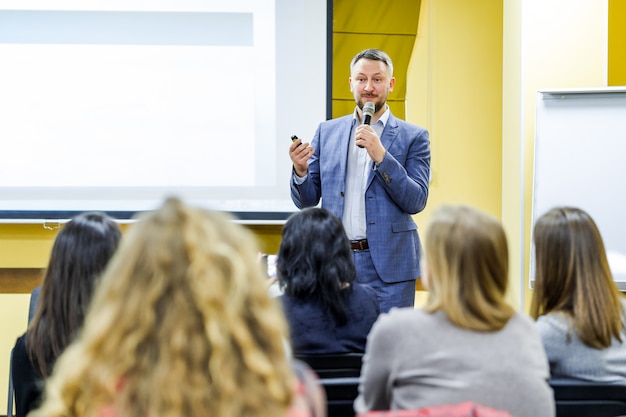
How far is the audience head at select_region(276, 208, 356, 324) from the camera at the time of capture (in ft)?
6.63

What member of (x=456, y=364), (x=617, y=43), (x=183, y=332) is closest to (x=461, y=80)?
(x=617, y=43)

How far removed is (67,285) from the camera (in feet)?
5.90

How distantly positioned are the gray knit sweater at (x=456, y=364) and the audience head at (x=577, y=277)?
35cm

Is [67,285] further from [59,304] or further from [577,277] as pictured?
[577,277]

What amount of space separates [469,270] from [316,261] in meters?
0.66

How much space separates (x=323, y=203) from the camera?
3.02 m

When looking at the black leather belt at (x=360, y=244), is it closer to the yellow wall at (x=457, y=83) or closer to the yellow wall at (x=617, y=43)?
the yellow wall at (x=457, y=83)

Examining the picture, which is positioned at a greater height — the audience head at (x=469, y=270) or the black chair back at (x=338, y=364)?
the audience head at (x=469, y=270)

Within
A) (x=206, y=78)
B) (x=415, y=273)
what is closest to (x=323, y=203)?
(x=415, y=273)

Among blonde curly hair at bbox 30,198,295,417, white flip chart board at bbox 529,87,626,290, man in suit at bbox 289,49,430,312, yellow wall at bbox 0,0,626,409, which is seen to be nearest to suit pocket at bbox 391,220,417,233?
man in suit at bbox 289,49,430,312

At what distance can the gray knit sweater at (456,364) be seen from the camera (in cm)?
143

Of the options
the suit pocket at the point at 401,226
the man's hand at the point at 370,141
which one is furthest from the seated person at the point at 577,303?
the suit pocket at the point at 401,226

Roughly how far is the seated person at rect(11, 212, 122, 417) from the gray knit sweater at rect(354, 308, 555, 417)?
0.75 meters

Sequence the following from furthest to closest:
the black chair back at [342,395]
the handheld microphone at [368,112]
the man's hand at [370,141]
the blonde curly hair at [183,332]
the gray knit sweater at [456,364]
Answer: the handheld microphone at [368,112], the man's hand at [370,141], the black chair back at [342,395], the gray knit sweater at [456,364], the blonde curly hair at [183,332]
